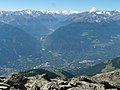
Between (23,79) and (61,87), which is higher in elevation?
(23,79)

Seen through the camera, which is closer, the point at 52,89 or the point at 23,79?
the point at 52,89

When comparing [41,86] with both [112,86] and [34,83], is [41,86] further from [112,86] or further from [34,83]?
[112,86]

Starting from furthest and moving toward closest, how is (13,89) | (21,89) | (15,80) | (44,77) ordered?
(44,77), (15,80), (21,89), (13,89)

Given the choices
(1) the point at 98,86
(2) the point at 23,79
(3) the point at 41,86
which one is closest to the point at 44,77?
(2) the point at 23,79

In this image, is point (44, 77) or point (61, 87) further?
point (44, 77)

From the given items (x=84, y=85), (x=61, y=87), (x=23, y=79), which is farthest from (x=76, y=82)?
(x=23, y=79)

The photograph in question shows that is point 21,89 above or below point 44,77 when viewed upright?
below

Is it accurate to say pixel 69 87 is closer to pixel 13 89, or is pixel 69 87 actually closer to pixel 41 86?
pixel 41 86

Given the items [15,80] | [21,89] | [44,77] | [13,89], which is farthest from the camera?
[44,77]
